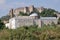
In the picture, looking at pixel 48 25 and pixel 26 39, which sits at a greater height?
pixel 26 39

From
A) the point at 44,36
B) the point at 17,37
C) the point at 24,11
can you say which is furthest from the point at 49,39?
the point at 24,11

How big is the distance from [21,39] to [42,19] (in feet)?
45.8

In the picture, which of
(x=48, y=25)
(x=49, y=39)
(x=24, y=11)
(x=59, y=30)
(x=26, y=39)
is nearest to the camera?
(x=26, y=39)

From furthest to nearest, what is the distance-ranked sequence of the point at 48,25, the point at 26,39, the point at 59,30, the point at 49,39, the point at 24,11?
the point at 24,11, the point at 48,25, the point at 59,30, the point at 49,39, the point at 26,39

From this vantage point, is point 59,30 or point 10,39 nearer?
point 10,39

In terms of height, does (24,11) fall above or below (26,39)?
below

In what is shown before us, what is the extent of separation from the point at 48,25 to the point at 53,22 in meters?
0.80

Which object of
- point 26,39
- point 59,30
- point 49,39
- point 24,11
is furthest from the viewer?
point 24,11

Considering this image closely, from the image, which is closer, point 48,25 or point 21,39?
point 21,39

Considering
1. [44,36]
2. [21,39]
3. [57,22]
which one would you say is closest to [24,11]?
[57,22]

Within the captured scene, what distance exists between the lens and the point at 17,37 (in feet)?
63.9

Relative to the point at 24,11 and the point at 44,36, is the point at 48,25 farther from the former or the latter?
the point at 24,11

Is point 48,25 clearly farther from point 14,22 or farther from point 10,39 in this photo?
point 10,39

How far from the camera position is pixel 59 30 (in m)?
27.7
